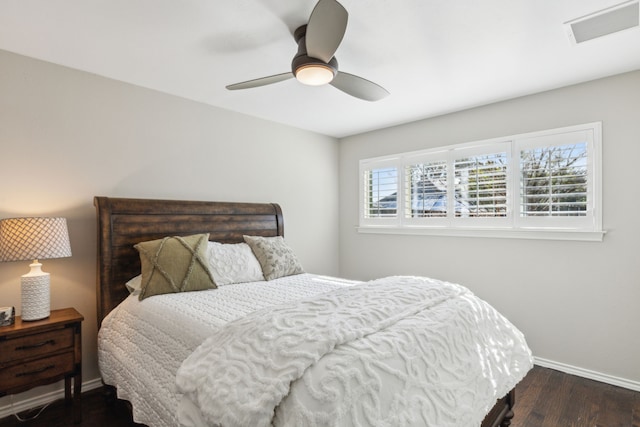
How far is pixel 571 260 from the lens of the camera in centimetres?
294

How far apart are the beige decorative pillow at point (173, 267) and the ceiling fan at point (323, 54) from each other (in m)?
1.26

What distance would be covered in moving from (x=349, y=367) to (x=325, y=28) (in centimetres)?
154

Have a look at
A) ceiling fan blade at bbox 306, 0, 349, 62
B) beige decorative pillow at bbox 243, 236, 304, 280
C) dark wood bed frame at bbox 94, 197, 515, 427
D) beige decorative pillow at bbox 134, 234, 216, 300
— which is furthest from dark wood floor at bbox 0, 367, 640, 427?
ceiling fan blade at bbox 306, 0, 349, 62

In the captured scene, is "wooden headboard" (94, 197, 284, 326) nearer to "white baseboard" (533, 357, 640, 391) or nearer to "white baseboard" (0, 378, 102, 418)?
"white baseboard" (0, 378, 102, 418)

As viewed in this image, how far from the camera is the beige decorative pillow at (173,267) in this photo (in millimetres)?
2408

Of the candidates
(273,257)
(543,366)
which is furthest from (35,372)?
(543,366)

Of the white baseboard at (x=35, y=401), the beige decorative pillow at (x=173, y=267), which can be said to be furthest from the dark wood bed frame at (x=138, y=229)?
the white baseboard at (x=35, y=401)

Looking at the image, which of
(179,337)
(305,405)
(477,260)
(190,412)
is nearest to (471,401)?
(305,405)

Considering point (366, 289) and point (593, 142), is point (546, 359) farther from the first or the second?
point (366, 289)

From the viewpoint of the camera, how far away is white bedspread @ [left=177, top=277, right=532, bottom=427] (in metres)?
1.13

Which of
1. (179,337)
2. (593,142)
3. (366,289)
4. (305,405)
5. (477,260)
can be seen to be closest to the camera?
(305,405)

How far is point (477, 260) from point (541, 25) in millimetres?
2205

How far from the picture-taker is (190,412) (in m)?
1.31

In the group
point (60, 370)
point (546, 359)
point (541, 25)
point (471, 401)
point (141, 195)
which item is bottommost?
point (546, 359)
